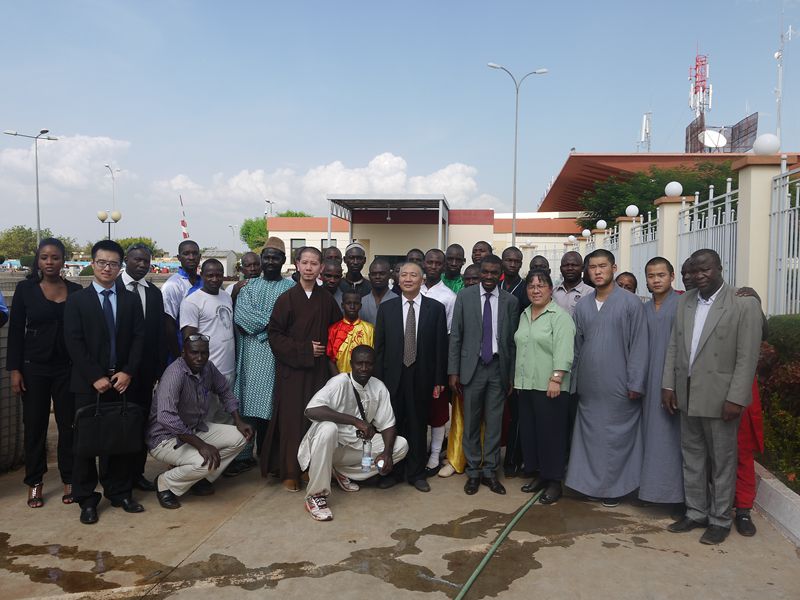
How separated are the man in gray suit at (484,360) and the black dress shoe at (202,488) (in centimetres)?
195

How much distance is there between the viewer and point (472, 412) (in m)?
4.90

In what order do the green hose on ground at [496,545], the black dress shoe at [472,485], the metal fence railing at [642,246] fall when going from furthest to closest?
the metal fence railing at [642,246] → the black dress shoe at [472,485] → the green hose on ground at [496,545]

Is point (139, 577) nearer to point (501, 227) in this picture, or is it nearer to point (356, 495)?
point (356, 495)

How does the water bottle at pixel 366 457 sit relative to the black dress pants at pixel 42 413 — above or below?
below

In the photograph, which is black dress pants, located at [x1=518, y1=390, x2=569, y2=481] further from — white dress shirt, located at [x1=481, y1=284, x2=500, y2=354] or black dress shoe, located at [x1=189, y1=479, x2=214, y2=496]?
black dress shoe, located at [x1=189, y1=479, x2=214, y2=496]

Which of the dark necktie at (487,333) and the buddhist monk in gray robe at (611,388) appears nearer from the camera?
the buddhist monk in gray robe at (611,388)

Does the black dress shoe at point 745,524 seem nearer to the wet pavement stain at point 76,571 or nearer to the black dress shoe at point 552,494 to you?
the black dress shoe at point 552,494

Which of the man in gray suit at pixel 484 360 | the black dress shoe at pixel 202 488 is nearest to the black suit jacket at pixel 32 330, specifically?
the black dress shoe at pixel 202 488

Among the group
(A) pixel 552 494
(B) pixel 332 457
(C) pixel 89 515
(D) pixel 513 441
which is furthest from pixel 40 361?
(A) pixel 552 494

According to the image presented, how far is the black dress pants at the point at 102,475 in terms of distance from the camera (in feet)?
13.6

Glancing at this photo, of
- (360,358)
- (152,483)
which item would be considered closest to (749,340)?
(360,358)

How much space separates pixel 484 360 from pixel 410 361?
0.58 meters

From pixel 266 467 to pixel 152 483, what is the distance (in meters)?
0.88

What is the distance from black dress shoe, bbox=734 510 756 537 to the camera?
153 inches
